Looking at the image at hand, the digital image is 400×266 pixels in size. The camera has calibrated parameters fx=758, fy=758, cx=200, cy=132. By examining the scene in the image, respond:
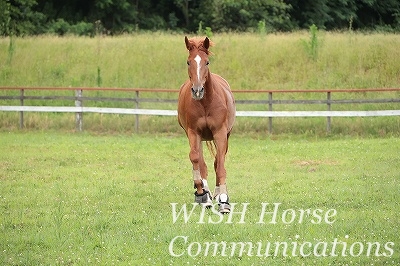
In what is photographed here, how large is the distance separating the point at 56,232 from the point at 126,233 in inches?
34.9

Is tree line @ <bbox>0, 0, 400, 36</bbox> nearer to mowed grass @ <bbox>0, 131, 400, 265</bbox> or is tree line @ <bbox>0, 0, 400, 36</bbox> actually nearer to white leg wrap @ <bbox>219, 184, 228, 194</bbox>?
mowed grass @ <bbox>0, 131, 400, 265</bbox>

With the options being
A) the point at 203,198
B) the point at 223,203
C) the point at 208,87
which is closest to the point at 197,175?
the point at 203,198

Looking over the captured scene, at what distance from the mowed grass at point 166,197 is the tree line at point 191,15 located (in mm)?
22697

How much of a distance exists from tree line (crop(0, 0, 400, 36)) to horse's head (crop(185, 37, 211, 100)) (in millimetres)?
30495

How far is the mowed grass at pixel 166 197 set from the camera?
8.58 m

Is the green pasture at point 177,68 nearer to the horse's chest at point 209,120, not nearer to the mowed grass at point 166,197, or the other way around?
the mowed grass at point 166,197

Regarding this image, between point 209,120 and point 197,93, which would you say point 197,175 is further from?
point 197,93

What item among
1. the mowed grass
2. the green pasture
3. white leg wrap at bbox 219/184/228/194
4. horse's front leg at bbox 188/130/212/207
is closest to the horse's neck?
horse's front leg at bbox 188/130/212/207

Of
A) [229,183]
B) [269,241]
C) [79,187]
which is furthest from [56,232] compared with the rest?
[229,183]

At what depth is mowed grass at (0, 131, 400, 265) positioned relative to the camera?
28.1 feet

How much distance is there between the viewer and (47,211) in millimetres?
10992

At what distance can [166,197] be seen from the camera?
12.4 m

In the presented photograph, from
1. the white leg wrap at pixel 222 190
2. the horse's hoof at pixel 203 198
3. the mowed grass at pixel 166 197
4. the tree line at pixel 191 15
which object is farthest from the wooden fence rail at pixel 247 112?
the tree line at pixel 191 15

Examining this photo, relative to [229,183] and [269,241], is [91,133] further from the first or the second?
[269,241]
